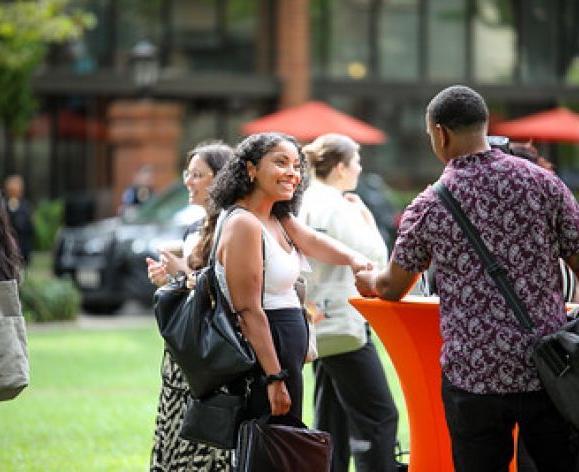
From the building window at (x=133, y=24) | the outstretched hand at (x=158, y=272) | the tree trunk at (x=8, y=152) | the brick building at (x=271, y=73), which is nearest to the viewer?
the outstretched hand at (x=158, y=272)

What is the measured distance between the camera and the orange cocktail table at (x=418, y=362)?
6.55 m

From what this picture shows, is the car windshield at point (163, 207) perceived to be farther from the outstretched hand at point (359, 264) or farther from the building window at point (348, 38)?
the outstretched hand at point (359, 264)

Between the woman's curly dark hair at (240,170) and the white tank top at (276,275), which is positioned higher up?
the woman's curly dark hair at (240,170)

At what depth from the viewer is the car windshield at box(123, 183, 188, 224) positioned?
22500mm

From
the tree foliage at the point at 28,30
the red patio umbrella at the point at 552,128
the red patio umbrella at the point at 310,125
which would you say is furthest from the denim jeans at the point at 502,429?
the red patio umbrella at the point at 552,128

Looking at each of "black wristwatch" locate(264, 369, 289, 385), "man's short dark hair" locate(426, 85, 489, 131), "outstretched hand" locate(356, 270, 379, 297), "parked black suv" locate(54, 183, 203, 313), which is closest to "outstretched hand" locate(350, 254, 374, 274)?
"outstretched hand" locate(356, 270, 379, 297)

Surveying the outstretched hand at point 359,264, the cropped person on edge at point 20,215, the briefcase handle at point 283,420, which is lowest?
the cropped person on edge at point 20,215

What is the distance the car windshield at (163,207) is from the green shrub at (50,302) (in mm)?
1794

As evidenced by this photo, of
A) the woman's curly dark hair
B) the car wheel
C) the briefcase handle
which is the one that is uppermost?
the woman's curly dark hair

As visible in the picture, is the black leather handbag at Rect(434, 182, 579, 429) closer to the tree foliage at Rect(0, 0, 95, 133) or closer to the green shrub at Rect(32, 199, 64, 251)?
the tree foliage at Rect(0, 0, 95, 133)

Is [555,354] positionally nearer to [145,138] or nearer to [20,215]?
[20,215]

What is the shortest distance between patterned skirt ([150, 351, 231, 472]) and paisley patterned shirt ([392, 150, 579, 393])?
5.76ft

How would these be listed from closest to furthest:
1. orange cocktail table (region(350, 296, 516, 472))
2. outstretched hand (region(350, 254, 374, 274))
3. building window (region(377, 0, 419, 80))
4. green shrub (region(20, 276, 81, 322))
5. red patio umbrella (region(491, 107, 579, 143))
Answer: orange cocktail table (region(350, 296, 516, 472)), outstretched hand (region(350, 254, 374, 274)), green shrub (region(20, 276, 81, 322)), red patio umbrella (region(491, 107, 579, 143)), building window (region(377, 0, 419, 80))

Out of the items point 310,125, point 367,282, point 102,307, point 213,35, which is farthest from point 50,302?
point 367,282
